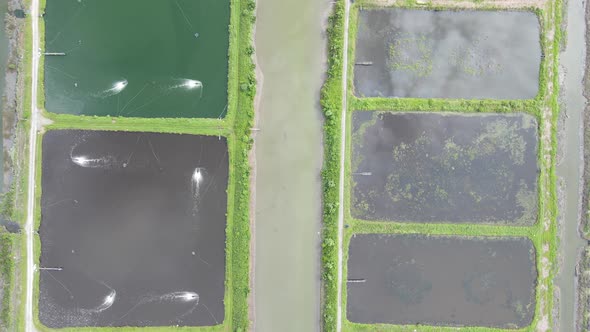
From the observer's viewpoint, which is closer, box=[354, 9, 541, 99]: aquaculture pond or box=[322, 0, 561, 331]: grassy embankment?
box=[322, 0, 561, 331]: grassy embankment

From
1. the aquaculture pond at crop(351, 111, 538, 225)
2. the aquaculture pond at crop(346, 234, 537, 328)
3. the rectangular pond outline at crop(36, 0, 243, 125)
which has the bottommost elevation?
the aquaculture pond at crop(346, 234, 537, 328)

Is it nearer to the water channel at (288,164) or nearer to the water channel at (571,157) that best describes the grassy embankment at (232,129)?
the water channel at (288,164)

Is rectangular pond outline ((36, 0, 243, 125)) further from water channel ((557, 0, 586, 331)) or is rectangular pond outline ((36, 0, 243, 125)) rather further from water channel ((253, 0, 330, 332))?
water channel ((557, 0, 586, 331))

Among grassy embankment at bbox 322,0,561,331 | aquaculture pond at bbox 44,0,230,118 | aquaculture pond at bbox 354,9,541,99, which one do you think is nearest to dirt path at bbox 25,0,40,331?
aquaculture pond at bbox 44,0,230,118

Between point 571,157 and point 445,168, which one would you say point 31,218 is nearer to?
point 445,168

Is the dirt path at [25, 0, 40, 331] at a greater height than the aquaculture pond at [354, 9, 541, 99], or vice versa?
the aquaculture pond at [354, 9, 541, 99]

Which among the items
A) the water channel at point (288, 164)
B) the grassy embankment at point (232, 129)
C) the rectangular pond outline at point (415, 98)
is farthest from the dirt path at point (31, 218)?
the rectangular pond outline at point (415, 98)

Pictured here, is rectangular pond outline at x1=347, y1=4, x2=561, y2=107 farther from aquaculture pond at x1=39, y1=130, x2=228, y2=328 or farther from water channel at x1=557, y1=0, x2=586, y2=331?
aquaculture pond at x1=39, y1=130, x2=228, y2=328
